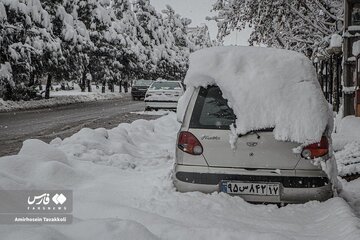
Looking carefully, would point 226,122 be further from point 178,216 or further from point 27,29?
point 27,29

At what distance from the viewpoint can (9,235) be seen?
321 centimetres

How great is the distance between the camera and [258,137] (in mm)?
4793

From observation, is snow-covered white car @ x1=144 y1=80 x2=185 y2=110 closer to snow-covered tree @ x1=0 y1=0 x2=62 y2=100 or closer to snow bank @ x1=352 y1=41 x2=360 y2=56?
snow-covered tree @ x1=0 y1=0 x2=62 y2=100

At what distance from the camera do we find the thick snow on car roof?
4793mm

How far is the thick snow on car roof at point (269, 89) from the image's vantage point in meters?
4.79

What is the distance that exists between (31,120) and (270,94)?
13.6m

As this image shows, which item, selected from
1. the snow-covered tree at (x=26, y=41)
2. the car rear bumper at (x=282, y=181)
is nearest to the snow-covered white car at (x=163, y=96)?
the snow-covered tree at (x=26, y=41)

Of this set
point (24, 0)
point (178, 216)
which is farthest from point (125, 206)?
point (24, 0)

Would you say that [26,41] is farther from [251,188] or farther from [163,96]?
[251,188]

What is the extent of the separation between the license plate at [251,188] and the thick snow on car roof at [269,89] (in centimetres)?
52

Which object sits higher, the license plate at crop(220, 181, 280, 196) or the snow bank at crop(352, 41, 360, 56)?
the snow bank at crop(352, 41, 360, 56)

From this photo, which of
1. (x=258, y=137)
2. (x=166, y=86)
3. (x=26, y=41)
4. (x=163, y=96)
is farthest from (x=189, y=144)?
(x=26, y=41)

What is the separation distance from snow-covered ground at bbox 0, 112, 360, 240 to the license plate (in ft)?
0.28

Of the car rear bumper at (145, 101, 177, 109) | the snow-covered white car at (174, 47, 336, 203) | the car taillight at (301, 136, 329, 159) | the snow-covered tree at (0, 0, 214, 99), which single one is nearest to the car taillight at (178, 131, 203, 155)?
the snow-covered white car at (174, 47, 336, 203)
